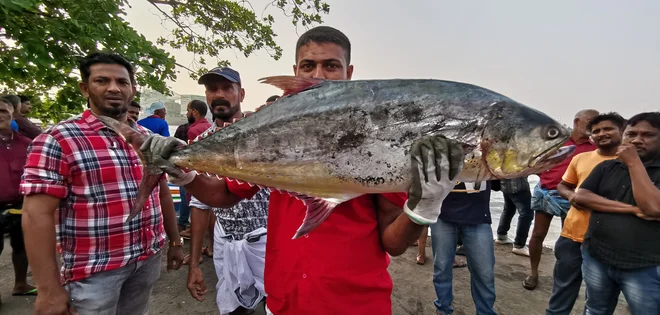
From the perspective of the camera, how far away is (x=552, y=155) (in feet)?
4.04

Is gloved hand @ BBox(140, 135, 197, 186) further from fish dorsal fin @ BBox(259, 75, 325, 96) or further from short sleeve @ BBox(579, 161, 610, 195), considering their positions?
short sleeve @ BBox(579, 161, 610, 195)

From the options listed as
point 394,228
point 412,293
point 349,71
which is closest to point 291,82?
point 349,71

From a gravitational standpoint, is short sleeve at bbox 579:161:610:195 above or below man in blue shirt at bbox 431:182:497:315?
above

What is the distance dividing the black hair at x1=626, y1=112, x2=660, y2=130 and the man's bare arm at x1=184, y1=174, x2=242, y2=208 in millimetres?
3432

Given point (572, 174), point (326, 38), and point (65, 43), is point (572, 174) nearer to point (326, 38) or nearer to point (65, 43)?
point (326, 38)

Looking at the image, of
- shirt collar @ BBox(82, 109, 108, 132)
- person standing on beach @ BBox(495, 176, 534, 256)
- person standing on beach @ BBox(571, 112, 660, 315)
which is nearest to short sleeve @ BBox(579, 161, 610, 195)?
person standing on beach @ BBox(571, 112, 660, 315)

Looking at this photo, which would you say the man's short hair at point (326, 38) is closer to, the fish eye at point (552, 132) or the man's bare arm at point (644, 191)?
the fish eye at point (552, 132)

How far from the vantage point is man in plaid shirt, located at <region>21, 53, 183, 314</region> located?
1.93m

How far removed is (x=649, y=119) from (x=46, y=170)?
460 cm

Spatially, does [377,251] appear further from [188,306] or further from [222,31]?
[222,31]

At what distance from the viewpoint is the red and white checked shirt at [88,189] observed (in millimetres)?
2002

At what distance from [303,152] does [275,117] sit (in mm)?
204

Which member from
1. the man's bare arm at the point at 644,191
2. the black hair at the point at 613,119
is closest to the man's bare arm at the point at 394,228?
the man's bare arm at the point at 644,191

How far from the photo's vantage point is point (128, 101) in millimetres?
2533
